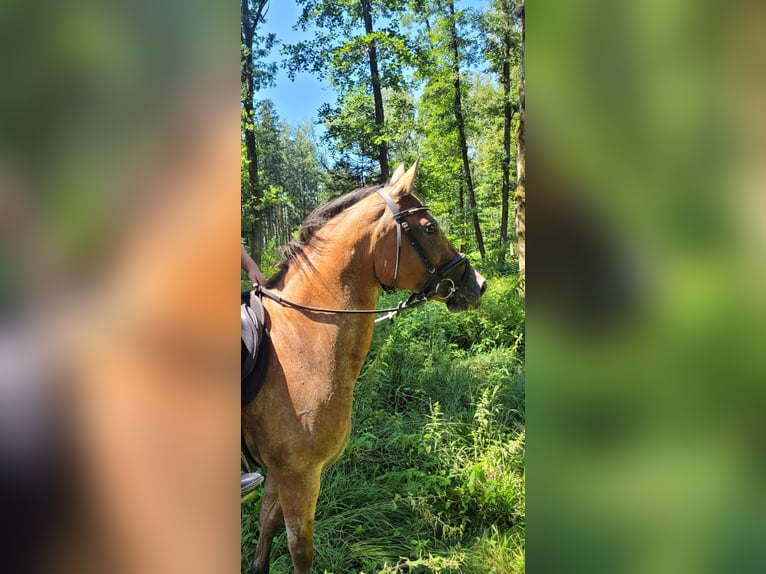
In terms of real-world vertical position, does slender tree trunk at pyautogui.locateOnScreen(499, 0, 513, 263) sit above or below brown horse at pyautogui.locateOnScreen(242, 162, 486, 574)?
above

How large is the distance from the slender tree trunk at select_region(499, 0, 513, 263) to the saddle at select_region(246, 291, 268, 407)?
1.42 metres

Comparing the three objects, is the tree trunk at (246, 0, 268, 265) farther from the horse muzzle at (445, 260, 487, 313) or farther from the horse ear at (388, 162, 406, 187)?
the horse muzzle at (445, 260, 487, 313)

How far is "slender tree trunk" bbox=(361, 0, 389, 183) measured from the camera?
2.05m

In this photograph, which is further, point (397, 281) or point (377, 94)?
point (377, 94)

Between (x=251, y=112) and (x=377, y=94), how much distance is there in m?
0.59

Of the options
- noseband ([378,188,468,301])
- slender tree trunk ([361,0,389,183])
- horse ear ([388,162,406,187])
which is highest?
slender tree trunk ([361,0,389,183])

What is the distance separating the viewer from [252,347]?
1708 millimetres

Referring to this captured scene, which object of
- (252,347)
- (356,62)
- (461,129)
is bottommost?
(252,347)

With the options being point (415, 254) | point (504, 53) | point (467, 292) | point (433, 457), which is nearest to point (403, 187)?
point (415, 254)

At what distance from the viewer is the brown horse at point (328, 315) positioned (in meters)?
1.79
